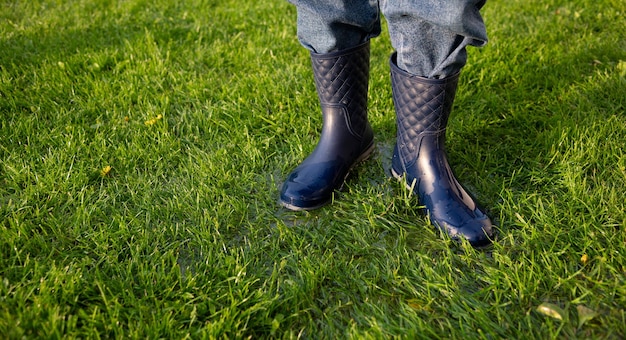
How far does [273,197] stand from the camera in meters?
1.76

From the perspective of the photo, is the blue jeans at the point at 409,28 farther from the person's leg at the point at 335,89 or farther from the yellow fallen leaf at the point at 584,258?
the yellow fallen leaf at the point at 584,258

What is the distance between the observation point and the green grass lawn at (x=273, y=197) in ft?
4.29

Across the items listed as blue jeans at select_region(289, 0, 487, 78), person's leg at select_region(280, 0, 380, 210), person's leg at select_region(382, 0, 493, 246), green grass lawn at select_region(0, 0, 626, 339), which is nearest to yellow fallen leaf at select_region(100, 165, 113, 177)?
green grass lawn at select_region(0, 0, 626, 339)

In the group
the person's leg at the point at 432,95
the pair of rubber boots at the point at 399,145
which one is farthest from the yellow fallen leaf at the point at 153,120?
the person's leg at the point at 432,95

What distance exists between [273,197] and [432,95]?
0.64 m

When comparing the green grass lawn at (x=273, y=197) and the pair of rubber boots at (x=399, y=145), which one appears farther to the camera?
the pair of rubber boots at (x=399, y=145)

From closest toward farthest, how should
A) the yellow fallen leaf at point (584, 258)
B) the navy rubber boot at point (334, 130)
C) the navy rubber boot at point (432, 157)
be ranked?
the yellow fallen leaf at point (584, 258)
the navy rubber boot at point (432, 157)
the navy rubber boot at point (334, 130)

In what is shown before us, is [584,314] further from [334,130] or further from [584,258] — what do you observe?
[334,130]

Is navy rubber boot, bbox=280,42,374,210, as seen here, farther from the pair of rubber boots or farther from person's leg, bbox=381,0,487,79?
person's leg, bbox=381,0,487,79

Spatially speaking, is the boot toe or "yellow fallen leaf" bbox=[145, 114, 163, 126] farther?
"yellow fallen leaf" bbox=[145, 114, 163, 126]

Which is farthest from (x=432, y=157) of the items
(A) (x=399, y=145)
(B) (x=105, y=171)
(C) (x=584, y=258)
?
(B) (x=105, y=171)

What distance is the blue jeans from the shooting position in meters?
1.31

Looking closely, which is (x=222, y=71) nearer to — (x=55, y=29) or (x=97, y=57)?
(x=97, y=57)

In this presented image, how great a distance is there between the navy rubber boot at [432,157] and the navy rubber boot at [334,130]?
152mm
